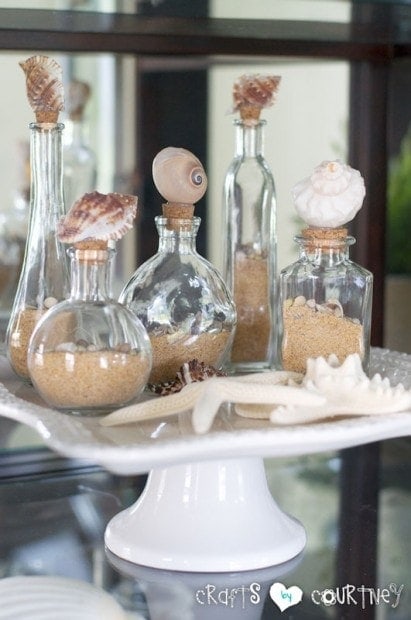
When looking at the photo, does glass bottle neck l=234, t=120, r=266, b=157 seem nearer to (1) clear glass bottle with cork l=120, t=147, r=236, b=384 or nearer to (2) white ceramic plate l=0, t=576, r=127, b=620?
(1) clear glass bottle with cork l=120, t=147, r=236, b=384

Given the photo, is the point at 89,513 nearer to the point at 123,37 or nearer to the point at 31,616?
the point at 31,616

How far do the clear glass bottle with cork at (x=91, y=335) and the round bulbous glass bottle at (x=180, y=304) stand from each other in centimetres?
5

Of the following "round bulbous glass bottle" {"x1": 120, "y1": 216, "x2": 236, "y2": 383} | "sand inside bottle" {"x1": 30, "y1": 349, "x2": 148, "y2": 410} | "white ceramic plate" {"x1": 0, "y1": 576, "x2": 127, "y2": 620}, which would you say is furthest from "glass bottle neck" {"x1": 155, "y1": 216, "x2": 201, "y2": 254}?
"white ceramic plate" {"x1": 0, "y1": 576, "x2": 127, "y2": 620}

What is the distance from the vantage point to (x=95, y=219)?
Answer: 1.81ft

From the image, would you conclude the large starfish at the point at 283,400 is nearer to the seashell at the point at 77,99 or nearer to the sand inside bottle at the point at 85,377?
the sand inside bottle at the point at 85,377

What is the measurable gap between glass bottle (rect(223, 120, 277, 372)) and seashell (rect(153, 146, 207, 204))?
0.31ft

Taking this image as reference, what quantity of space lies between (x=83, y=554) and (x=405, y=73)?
47 cm

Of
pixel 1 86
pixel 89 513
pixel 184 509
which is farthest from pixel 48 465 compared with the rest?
pixel 1 86

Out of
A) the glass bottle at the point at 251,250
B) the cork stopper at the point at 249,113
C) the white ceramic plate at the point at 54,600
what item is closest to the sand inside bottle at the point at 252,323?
the glass bottle at the point at 251,250

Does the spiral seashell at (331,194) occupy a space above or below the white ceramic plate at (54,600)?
above

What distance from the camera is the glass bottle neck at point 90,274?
57 centimetres

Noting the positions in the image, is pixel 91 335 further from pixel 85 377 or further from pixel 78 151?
pixel 78 151

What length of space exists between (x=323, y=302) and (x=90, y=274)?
0.15 m

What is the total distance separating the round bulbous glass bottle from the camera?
63 centimetres
